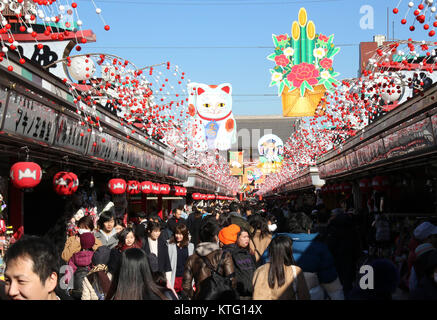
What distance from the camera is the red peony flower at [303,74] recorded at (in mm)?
16594

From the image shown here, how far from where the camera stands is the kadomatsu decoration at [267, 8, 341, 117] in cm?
1653

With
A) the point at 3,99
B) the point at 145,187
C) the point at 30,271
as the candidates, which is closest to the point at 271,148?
the point at 145,187

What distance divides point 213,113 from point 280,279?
17.3m

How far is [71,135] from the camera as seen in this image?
891cm

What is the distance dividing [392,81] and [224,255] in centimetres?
639

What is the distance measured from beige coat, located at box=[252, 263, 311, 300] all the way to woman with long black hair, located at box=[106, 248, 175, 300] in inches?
51.1

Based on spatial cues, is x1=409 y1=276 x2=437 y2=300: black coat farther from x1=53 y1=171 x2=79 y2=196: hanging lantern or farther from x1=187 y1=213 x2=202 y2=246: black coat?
x1=187 y1=213 x2=202 y2=246: black coat

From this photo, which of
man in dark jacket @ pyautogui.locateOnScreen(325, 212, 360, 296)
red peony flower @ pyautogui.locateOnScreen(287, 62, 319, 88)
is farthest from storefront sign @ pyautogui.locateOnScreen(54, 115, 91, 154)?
red peony flower @ pyautogui.locateOnScreen(287, 62, 319, 88)

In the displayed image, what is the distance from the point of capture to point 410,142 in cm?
1030

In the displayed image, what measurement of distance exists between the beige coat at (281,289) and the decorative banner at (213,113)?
1698cm
